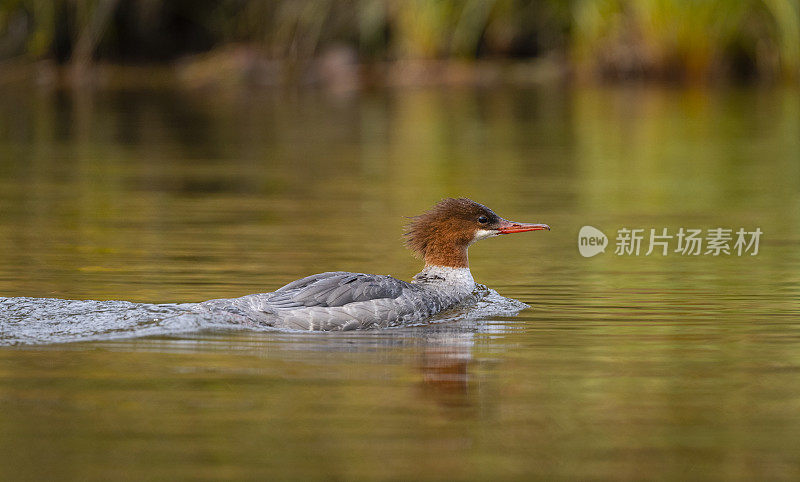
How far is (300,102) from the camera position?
80.7ft

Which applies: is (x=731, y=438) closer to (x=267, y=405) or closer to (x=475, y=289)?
(x=267, y=405)

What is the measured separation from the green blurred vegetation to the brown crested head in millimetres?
17774

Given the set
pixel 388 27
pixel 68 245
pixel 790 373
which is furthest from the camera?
pixel 388 27

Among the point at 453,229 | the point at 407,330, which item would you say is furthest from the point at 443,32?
the point at 407,330

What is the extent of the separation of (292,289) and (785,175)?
8.32 meters

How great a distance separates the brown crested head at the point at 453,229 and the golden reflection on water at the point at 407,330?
0.39m

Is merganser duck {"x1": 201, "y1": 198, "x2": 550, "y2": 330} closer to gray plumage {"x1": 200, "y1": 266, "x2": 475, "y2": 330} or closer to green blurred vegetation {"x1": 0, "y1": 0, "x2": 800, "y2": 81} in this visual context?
gray plumage {"x1": 200, "y1": 266, "x2": 475, "y2": 330}

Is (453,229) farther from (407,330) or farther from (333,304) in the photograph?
(333,304)

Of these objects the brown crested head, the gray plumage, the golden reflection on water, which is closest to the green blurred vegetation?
the golden reflection on water

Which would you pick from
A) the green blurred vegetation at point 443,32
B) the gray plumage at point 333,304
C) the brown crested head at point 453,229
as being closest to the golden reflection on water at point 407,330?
the gray plumage at point 333,304

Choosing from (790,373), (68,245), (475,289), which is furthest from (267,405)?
(68,245)

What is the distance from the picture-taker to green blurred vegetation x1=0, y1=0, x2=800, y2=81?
25609 mm

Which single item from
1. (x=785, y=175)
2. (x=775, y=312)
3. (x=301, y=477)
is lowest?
(x=301, y=477)

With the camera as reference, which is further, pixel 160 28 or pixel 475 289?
pixel 160 28
